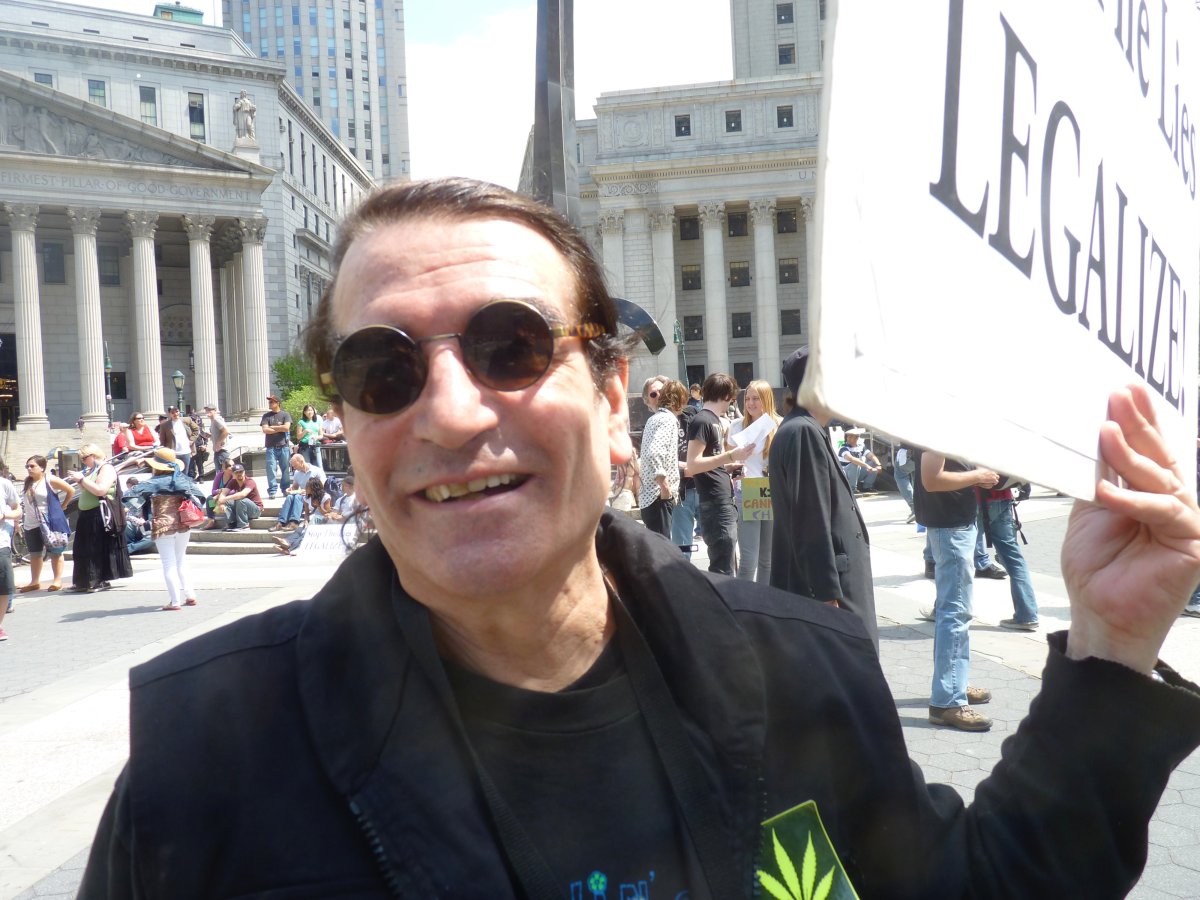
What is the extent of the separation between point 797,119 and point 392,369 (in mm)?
62570

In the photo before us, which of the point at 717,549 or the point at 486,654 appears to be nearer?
the point at 486,654

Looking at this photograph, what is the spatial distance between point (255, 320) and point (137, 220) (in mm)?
6643

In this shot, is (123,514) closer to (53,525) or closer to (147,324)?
(53,525)

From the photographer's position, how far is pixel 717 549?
27.5 ft

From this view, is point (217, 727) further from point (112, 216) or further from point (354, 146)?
point (354, 146)

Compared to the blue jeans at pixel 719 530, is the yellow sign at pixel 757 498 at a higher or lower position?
higher

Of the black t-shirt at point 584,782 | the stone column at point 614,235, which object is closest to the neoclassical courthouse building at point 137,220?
the stone column at point 614,235

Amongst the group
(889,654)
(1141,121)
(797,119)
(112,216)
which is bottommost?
(889,654)

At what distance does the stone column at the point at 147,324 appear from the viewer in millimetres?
44812

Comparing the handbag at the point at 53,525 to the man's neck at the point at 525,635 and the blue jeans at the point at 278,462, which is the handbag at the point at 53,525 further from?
the man's neck at the point at 525,635

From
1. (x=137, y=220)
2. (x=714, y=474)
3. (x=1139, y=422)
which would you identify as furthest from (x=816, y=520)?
(x=137, y=220)

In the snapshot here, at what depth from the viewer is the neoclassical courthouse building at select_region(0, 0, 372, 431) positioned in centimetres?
4206

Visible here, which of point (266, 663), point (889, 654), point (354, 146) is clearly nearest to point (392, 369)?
point (266, 663)

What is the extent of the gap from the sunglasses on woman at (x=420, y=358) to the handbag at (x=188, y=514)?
33.0 ft
